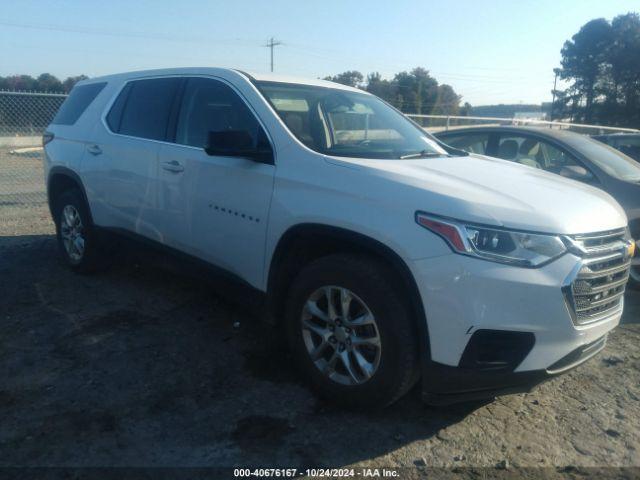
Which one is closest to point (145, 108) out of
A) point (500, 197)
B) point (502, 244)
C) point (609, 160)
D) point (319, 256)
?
point (319, 256)

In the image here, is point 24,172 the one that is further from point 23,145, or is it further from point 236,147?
point 236,147

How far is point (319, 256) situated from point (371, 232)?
59 cm

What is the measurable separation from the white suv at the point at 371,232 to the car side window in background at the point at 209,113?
0.04 feet

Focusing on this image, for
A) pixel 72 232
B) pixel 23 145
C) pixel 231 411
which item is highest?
pixel 72 232

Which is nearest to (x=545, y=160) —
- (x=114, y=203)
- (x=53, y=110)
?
(x=114, y=203)

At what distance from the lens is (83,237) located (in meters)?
5.21

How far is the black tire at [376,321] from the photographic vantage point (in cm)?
272

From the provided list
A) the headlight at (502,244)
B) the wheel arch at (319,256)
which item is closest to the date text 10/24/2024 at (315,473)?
the wheel arch at (319,256)

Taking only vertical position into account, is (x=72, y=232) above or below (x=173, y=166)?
below

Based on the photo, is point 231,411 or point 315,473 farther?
point 231,411

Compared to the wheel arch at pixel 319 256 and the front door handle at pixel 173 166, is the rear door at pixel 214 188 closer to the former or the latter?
the front door handle at pixel 173 166

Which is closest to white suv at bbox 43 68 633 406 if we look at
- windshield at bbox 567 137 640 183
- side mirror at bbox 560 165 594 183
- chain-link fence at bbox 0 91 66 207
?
side mirror at bbox 560 165 594 183

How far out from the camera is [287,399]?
3236mm

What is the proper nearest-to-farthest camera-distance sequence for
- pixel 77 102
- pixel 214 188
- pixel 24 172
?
pixel 214 188, pixel 77 102, pixel 24 172
